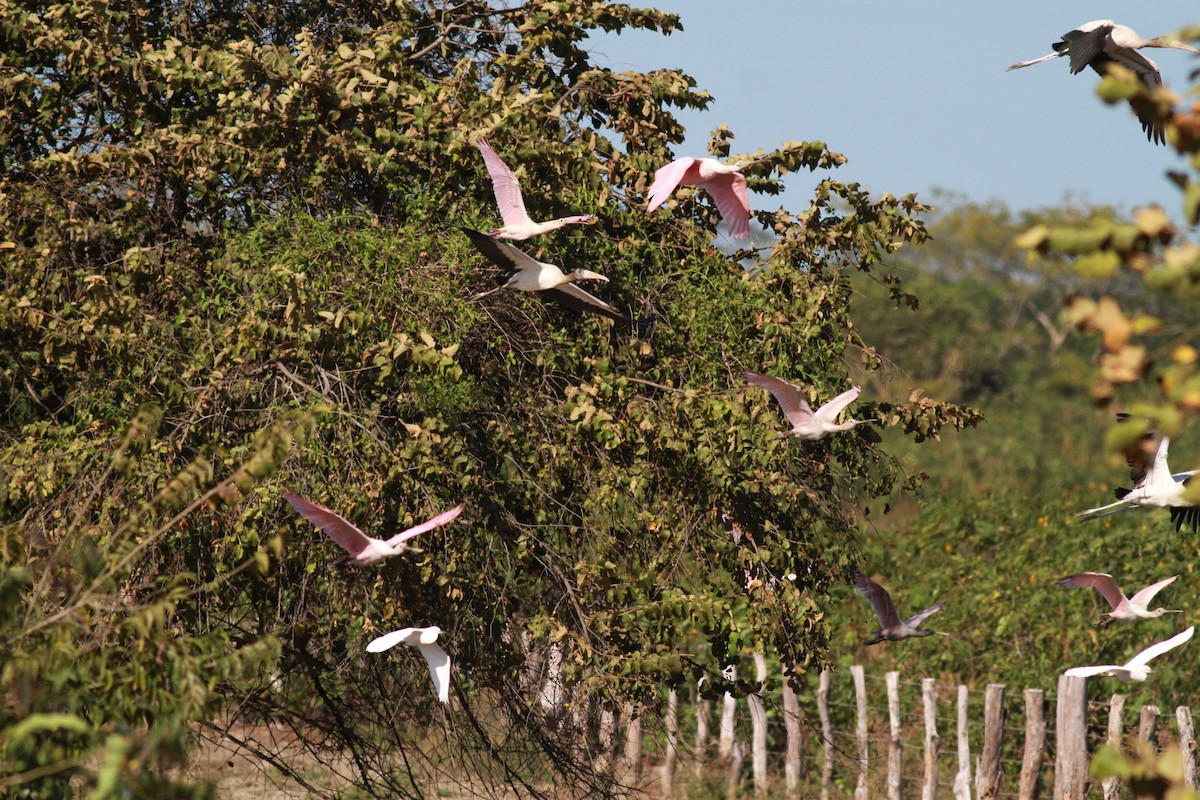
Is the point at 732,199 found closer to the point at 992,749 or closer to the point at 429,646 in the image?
the point at 429,646

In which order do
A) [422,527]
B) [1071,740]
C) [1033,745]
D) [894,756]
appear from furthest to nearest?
1. [894,756]
2. [1033,745]
3. [1071,740]
4. [422,527]

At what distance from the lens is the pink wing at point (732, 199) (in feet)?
21.0

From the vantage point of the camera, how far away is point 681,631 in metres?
5.75

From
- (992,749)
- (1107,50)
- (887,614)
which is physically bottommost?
(992,749)

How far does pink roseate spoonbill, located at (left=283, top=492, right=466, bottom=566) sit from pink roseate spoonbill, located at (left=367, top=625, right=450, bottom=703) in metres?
0.29

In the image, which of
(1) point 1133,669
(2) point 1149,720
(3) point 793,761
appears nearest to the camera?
(1) point 1133,669

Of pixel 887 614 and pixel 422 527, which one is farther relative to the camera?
pixel 887 614

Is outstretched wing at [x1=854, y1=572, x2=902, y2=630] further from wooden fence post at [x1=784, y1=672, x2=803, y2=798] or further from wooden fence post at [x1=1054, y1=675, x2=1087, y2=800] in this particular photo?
wooden fence post at [x1=784, y1=672, x2=803, y2=798]

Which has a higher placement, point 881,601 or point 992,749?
point 881,601

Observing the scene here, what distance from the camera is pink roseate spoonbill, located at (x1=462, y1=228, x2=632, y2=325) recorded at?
Result: 5672 millimetres

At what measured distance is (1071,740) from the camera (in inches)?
369

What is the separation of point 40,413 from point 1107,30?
17.0ft

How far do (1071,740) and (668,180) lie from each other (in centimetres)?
529

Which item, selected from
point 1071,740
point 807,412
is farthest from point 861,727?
point 807,412
